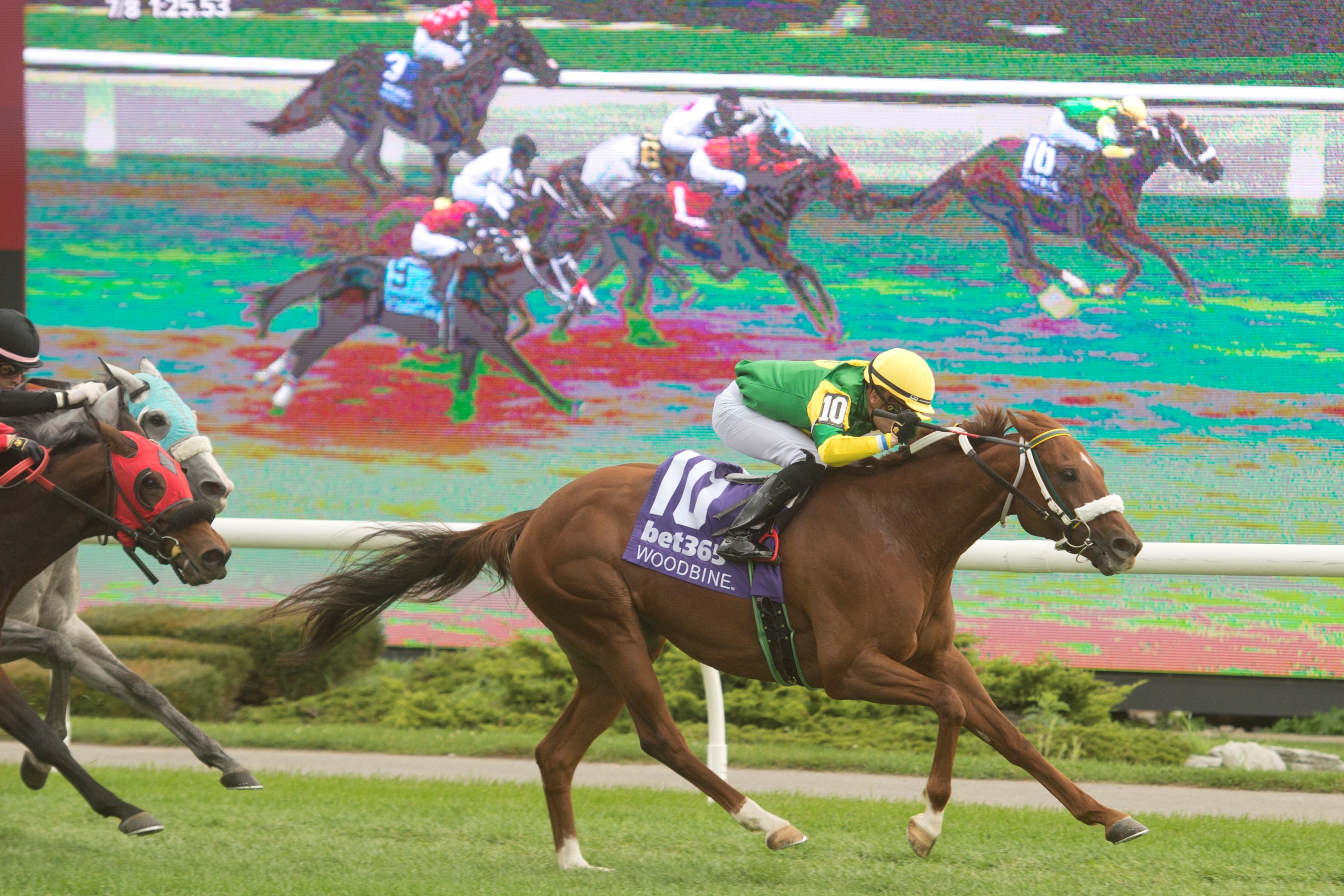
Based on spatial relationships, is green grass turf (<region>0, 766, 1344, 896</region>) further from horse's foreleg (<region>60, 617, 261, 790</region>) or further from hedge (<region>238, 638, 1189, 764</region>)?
hedge (<region>238, 638, 1189, 764</region>)

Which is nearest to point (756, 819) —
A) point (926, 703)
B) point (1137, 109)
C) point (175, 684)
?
point (926, 703)

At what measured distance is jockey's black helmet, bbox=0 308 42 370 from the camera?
487 centimetres

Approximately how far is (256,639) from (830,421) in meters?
4.84

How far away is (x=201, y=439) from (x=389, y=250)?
4339mm

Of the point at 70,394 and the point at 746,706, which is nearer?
the point at 70,394

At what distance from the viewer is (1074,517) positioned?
13.8 ft

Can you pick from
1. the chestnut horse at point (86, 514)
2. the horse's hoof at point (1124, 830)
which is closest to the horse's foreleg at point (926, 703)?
the horse's hoof at point (1124, 830)

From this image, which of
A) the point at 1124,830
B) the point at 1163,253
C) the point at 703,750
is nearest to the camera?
the point at 1124,830

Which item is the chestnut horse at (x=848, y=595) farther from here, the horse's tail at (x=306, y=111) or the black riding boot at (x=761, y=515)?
the horse's tail at (x=306, y=111)

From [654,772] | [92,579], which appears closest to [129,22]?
[92,579]

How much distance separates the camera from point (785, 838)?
4266mm

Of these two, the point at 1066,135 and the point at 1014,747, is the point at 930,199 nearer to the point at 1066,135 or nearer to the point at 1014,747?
the point at 1066,135

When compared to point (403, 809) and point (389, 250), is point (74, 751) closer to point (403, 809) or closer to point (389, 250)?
point (403, 809)

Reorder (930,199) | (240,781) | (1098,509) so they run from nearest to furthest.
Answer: (1098,509) → (240,781) → (930,199)
